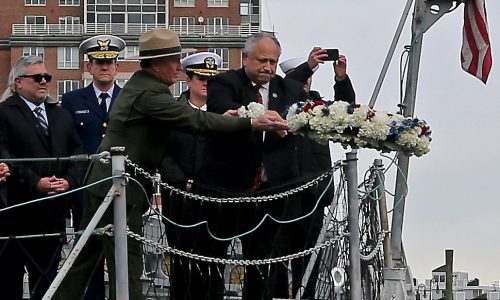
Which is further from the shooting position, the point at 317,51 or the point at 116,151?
the point at 317,51

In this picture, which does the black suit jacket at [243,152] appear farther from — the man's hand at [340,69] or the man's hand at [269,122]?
the man's hand at [340,69]

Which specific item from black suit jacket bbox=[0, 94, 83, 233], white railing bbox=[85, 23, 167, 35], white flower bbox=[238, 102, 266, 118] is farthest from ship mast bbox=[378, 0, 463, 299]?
white railing bbox=[85, 23, 167, 35]

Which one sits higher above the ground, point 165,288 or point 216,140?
point 216,140

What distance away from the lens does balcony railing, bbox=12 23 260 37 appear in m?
88.1

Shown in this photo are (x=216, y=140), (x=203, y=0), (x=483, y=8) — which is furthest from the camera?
(x=203, y=0)

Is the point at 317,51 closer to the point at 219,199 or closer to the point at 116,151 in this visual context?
the point at 219,199

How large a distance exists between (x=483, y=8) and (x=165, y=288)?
4.49 m

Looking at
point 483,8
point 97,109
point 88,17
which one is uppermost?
point 88,17

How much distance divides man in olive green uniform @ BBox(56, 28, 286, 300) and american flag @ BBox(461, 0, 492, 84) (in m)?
4.04

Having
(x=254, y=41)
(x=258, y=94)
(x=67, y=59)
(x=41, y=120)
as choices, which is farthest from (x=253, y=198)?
(x=67, y=59)

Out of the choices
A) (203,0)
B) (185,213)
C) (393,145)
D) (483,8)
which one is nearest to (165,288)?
(185,213)

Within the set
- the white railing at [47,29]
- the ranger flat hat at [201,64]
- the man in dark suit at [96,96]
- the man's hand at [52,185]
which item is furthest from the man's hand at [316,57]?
the white railing at [47,29]

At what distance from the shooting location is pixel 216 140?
32.8 feet

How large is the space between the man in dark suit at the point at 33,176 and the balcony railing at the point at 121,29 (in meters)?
77.0
